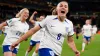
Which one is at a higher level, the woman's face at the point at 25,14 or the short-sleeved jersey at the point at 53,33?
the short-sleeved jersey at the point at 53,33

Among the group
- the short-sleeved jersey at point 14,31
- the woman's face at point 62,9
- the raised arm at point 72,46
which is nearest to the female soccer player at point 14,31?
the short-sleeved jersey at point 14,31

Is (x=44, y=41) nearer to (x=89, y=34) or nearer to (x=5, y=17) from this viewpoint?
(x=89, y=34)

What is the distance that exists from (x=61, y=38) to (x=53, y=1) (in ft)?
207

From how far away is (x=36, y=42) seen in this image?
14133 mm

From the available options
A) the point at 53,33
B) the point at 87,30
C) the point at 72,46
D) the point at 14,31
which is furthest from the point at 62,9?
the point at 87,30

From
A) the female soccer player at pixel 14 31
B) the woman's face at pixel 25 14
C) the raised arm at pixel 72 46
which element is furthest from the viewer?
the woman's face at pixel 25 14

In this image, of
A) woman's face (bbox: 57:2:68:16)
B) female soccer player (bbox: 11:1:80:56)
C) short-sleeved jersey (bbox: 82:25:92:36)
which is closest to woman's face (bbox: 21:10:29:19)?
female soccer player (bbox: 11:1:80:56)

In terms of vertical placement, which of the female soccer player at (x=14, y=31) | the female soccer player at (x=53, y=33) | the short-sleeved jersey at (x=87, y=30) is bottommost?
the short-sleeved jersey at (x=87, y=30)

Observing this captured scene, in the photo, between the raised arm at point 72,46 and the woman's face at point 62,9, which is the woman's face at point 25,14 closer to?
the raised arm at point 72,46

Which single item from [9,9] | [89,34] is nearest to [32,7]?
[9,9]

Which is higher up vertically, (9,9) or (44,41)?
(44,41)

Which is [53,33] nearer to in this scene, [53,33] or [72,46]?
[53,33]

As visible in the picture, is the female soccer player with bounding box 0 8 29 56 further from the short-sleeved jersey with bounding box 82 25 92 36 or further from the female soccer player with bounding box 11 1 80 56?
the short-sleeved jersey with bounding box 82 25 92 36

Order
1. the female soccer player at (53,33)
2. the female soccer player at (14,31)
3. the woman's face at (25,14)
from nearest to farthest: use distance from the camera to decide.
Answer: the female soccer player at (53,33), the female soccer player at (14,31), the woman's face at (25,14)
